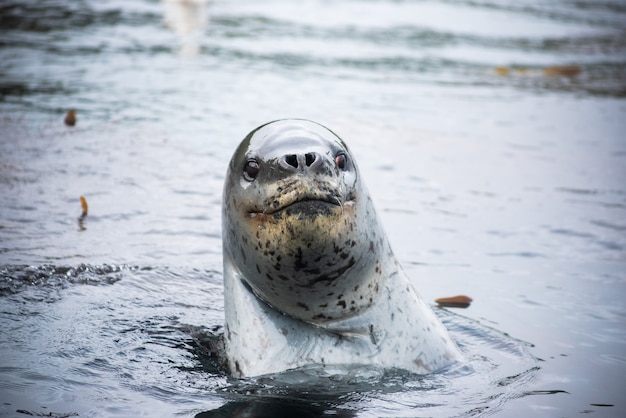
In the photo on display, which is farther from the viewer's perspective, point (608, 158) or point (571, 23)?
point (571, 23)

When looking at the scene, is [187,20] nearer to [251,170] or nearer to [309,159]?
[251,170]

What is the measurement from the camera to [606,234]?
293 inches

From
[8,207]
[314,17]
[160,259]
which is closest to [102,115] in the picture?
[8,207]

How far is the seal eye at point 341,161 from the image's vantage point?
4035 millimetres

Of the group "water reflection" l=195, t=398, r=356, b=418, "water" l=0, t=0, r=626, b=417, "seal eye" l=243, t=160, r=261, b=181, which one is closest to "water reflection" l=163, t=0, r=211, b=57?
"water" l=0, t=0, r=626, b=417

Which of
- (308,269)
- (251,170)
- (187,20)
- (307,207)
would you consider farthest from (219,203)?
(187,20)

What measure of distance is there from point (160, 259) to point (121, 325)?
143cm

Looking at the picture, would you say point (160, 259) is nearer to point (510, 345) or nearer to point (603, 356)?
point (510, 345)

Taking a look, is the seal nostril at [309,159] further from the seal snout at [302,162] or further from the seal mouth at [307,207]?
the seal mouth at [307,207]

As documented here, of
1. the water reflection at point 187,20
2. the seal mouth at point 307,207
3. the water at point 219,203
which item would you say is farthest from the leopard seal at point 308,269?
the water reflection at point 187,20

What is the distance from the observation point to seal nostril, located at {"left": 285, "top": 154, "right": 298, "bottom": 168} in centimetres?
384

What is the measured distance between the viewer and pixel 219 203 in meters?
7.97

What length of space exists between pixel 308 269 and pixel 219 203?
4173 millimetres

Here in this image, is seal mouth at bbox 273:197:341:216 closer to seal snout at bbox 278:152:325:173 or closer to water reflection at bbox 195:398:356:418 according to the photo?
seal snout at bbox 278:152:325:173
